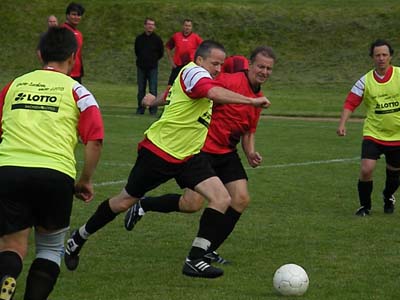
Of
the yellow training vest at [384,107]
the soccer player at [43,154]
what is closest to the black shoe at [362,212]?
the yellow training vest at [384,107]

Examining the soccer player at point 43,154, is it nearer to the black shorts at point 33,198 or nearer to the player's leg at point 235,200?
the black shorts at point 33,198

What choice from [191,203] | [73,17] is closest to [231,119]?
[191,203]

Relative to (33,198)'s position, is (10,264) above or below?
below

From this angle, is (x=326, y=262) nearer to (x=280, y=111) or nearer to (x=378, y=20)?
(x=280, y=111)

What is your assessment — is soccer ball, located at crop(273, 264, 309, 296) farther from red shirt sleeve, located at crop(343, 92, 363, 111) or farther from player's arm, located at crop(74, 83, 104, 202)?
red shirt sleeve, located at crop(343, 92, 363, 111)

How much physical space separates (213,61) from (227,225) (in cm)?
139

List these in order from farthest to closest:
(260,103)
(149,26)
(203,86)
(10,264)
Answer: (149,26), (203,86), (260,103), (10,264)

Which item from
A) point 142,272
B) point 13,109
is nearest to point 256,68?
point 142,272

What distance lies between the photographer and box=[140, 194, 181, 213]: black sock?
30.0ft

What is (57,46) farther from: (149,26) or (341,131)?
(149,26)

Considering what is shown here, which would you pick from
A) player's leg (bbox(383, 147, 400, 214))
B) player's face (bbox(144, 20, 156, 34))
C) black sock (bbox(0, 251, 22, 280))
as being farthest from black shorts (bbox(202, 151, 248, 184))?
player's face (bbox(144, 20, 156, 34))

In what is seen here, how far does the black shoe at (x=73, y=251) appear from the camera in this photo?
27.2 ft

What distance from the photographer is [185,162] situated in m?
8.25

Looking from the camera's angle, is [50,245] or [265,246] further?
[265,246]
